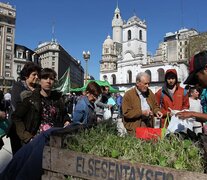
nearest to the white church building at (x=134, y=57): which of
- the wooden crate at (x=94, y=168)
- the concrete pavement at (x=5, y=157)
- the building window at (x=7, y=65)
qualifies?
the building window at (x=7, y=65)

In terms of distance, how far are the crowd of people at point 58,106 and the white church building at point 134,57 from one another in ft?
202

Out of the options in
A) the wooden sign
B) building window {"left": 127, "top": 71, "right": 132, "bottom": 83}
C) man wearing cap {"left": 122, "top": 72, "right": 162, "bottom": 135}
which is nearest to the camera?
the wooden sign

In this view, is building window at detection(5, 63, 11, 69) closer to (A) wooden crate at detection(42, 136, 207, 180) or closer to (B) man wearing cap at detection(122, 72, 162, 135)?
(B) man wearing cap at detection(122, 72, 162, 135)

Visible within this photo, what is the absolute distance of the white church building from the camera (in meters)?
74.2

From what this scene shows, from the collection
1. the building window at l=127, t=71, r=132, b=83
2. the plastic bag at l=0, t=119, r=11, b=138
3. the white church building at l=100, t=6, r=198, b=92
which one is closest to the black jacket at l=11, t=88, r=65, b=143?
the plastic bag at l=0, t=119, r=11, b=138

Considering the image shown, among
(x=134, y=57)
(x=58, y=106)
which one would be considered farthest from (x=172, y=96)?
(x=134, y=57)

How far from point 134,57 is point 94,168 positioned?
8377 cm

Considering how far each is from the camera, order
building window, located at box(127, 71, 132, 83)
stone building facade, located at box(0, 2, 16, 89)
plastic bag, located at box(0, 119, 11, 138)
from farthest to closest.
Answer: building window, located at box(127, 71, 132, 83) < stone building facade, located at box(0, 2, 16, 89) < plastic bag, located at box(0, 119, 11, 138)

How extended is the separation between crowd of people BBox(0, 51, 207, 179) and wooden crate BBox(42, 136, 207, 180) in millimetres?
202

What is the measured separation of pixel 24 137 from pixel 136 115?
185 cm

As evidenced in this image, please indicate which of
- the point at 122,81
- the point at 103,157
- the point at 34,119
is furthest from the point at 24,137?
Result: the point at 122,81

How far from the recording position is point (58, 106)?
3.54 meters

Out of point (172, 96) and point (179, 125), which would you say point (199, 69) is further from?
point (172, 96)

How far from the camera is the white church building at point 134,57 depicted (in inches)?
2923
